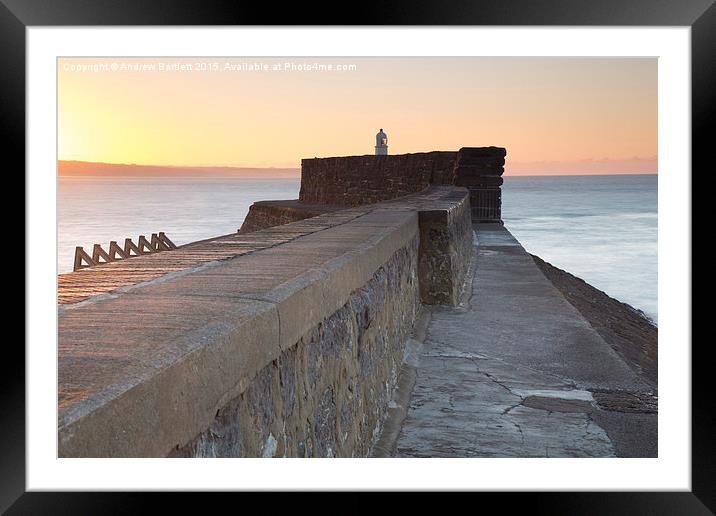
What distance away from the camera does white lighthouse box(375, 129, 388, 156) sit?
32.0m

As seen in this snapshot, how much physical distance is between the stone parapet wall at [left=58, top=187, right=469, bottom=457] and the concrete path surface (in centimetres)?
46

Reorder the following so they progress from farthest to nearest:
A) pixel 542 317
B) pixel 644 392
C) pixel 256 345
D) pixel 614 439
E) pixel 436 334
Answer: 1. pixel 542 317
2. pixel 436 334
3. pixel 644 392
4. pixel 614 439
5. pixel 256 345

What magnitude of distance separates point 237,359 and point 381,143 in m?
30.6

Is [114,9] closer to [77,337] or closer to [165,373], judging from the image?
[77,337]

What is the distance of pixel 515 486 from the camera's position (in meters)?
2.97

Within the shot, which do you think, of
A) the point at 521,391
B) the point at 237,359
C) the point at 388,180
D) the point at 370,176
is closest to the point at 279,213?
the point at 370,176

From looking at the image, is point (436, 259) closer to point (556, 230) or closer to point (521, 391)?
point (521, 391)

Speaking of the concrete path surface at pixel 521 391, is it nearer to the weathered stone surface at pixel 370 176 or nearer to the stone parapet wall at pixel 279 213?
the weathered stone surface at pixel 370 176

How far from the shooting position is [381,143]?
1270 inches

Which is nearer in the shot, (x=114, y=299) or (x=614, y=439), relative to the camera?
(x=114, y=299)

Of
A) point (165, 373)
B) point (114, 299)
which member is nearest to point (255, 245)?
point (114, 299)

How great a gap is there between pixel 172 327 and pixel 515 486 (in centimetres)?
155

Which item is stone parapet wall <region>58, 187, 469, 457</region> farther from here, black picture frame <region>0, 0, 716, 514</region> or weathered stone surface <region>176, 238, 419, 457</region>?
black picture frame <region>0, 0, 716, 514</region>

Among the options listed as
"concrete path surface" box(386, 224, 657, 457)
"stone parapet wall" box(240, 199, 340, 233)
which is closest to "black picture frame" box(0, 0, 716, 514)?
"concrete path surface" box(386, 224, 657, 457)
